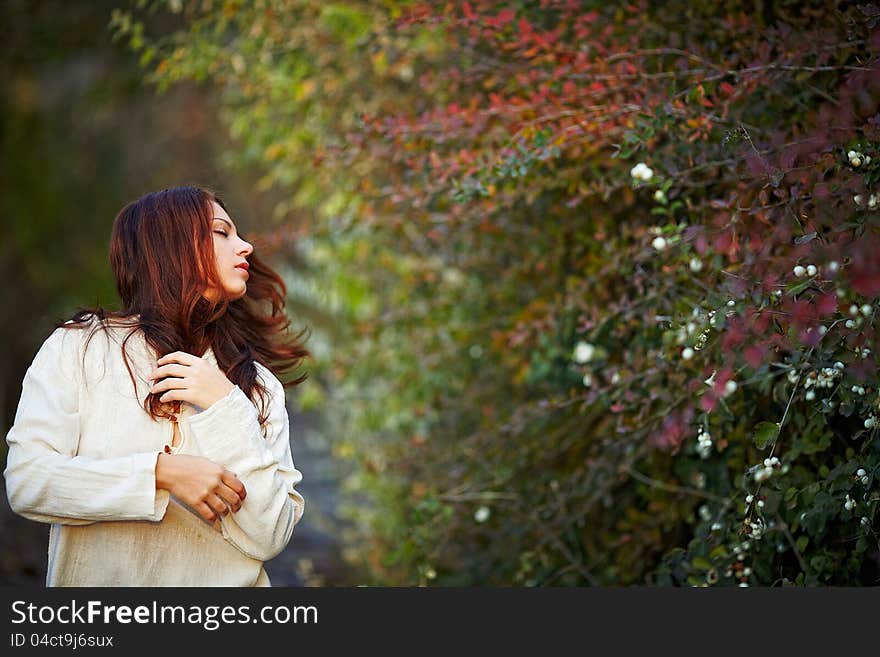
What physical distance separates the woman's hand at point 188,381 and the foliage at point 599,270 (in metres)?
0.92

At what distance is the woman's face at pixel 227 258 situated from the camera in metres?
1.97

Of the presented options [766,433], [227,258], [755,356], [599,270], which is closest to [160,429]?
[227,258]

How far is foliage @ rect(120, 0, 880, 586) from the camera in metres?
2.20

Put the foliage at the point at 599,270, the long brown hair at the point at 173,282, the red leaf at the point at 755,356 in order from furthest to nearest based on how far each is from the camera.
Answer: the foliage at the point at 599,270
the long brown hair at the point at 173,282
the red leaf at the point at 755,356

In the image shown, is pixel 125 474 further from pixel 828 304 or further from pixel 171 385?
pixel 828 304

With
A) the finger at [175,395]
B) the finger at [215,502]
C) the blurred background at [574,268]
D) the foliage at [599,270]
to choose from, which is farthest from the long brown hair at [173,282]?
the foliage at [599,270]

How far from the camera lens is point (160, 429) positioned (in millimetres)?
1865

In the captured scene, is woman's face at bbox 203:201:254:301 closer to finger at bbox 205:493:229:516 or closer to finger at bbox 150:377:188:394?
finger at bbox 150:377:188:394

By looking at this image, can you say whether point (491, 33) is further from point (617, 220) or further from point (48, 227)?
point (48, 227)

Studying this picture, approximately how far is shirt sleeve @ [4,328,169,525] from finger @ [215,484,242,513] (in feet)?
0.33

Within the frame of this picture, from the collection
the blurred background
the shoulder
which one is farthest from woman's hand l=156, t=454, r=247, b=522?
the blurred background

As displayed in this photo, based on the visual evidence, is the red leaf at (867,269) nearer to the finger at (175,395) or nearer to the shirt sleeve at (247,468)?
the shirt sleeve at (247,468)

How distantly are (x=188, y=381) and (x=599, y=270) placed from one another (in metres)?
1.68

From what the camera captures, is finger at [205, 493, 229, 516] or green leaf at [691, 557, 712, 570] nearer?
finger at [205, 493, 229, 516]
